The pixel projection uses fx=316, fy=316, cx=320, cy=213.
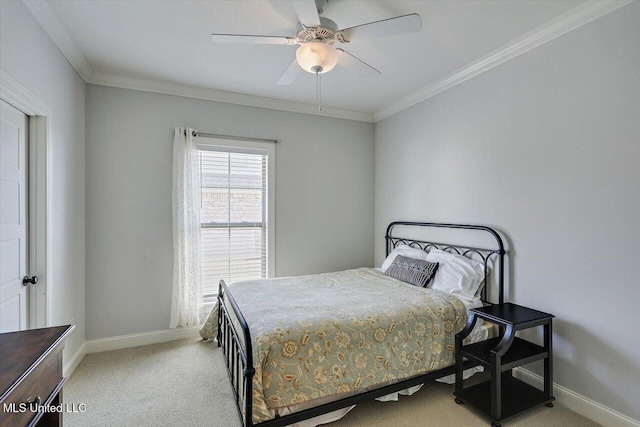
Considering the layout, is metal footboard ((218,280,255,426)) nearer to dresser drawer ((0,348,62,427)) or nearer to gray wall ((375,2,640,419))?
dresser drawer ((0,348,62,427))

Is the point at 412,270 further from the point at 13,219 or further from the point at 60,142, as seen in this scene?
the point at 60,142

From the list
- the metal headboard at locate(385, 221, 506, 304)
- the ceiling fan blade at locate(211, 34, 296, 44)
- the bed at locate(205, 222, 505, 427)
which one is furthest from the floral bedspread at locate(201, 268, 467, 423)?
the ceiling fan blade at locate(211, 34, 296, 44)

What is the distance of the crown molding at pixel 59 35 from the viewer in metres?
2.03

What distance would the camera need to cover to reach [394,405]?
2299 mm

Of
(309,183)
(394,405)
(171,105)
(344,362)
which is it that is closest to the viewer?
(344,362)

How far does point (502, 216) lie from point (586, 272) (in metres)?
0.72

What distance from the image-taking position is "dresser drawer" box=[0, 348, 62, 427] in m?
0.97

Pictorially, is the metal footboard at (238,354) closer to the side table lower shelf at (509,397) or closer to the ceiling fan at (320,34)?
the side table lower shelf at (509,397)

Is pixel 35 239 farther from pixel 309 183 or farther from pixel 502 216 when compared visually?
pixel 502 216

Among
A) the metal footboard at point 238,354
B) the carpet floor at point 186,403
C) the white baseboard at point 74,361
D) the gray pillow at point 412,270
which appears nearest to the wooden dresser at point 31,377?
the metal footboard at point 238,354

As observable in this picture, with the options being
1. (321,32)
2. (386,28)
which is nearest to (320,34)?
(321,32)

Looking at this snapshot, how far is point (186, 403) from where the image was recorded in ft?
7.59

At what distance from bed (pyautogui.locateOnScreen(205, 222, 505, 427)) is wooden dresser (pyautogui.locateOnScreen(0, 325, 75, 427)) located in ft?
2.74

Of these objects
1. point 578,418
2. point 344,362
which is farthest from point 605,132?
point 344,362
